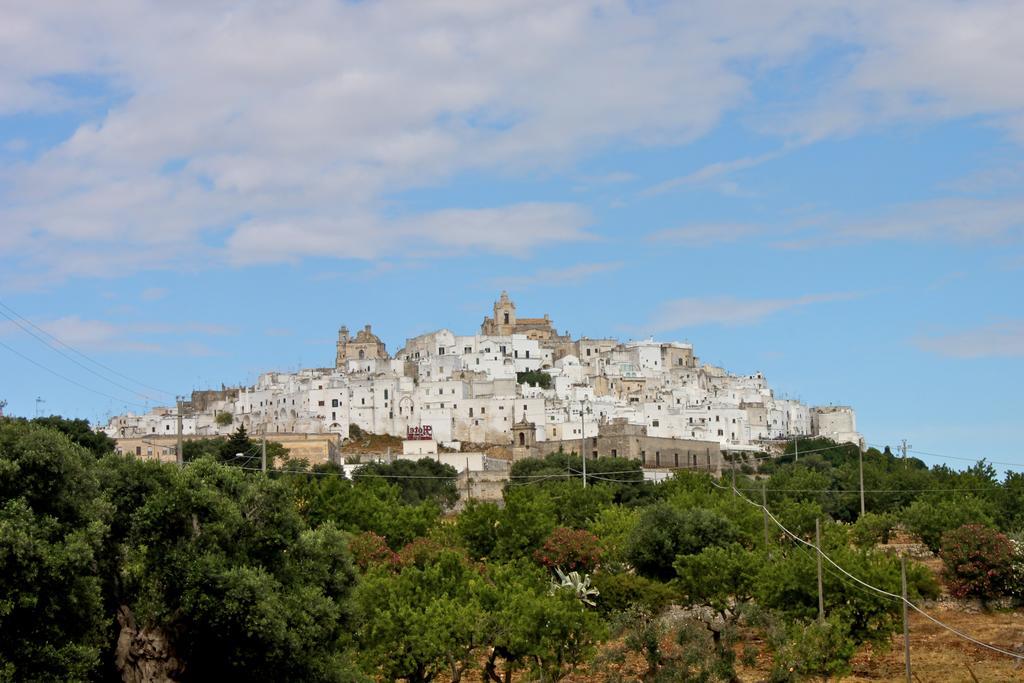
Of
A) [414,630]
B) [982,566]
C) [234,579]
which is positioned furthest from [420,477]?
[234,579]

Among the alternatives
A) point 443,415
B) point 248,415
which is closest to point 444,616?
point 443,415

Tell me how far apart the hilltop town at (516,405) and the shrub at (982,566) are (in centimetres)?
5536

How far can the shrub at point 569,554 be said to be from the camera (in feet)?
140

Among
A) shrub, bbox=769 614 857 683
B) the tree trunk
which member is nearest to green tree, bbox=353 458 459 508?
shrub, bbox=769 614 857 683

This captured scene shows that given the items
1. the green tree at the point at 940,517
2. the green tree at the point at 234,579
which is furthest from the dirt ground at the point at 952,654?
the green tree at the point at 234,579

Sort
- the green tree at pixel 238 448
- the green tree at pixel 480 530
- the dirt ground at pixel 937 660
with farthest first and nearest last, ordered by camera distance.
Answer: the green tree at pixel 238 448 → the green tree at pixel 480 530 → the dirt ground at pixel 937 660

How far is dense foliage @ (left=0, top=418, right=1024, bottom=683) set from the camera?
2273 centimetres

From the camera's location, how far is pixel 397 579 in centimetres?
3381

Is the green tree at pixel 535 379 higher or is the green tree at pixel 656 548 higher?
the green tree at pixel 535 379

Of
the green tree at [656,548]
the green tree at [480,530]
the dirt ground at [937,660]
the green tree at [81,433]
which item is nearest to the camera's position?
the dirt ground at [937,660]

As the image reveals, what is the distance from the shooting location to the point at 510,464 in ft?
325

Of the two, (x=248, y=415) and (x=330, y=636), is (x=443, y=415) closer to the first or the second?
(x=248, y=415)

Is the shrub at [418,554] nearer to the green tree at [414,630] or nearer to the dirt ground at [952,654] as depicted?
the green tree at [414,630]

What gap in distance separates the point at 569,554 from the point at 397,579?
32.7ft
